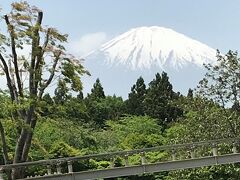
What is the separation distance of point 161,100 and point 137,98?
5.10 meters

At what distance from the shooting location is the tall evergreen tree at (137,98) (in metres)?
70.4

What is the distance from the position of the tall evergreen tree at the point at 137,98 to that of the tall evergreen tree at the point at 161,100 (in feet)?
5.59

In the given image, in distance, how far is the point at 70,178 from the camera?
2327 centimetres

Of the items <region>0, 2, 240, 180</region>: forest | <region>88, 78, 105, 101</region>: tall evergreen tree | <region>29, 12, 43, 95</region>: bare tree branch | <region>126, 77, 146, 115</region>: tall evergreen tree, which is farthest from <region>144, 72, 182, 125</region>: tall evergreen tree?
<region>29, 12, 43, 95</region>: bare tree branch

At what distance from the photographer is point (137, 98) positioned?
72188mm

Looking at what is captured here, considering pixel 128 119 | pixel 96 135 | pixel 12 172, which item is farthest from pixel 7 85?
pixel 128 119

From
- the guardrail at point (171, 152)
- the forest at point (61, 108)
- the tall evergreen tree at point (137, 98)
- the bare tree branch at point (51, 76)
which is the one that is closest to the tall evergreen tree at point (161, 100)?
the tall evergreen tree at point (137, 98)

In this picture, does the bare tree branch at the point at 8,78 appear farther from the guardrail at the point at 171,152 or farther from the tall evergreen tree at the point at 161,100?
the tall evergreen tree at the point at 161,100

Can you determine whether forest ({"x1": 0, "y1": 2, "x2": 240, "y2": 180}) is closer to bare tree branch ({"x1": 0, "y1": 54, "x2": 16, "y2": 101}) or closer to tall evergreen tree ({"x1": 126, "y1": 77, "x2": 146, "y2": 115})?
bare tree branch ({"x1": 0, "y1": 54, "x2": 16, "y2": 101})

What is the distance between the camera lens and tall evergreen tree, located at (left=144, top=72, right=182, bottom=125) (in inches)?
2601

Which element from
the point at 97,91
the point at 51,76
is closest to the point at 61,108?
the point at 51,76

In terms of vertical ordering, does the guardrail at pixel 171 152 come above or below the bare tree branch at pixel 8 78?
below

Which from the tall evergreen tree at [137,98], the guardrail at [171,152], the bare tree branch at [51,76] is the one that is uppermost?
the tall evergreen tree at [137,98]

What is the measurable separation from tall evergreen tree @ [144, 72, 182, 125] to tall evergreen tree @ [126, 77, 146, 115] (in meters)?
1.70
